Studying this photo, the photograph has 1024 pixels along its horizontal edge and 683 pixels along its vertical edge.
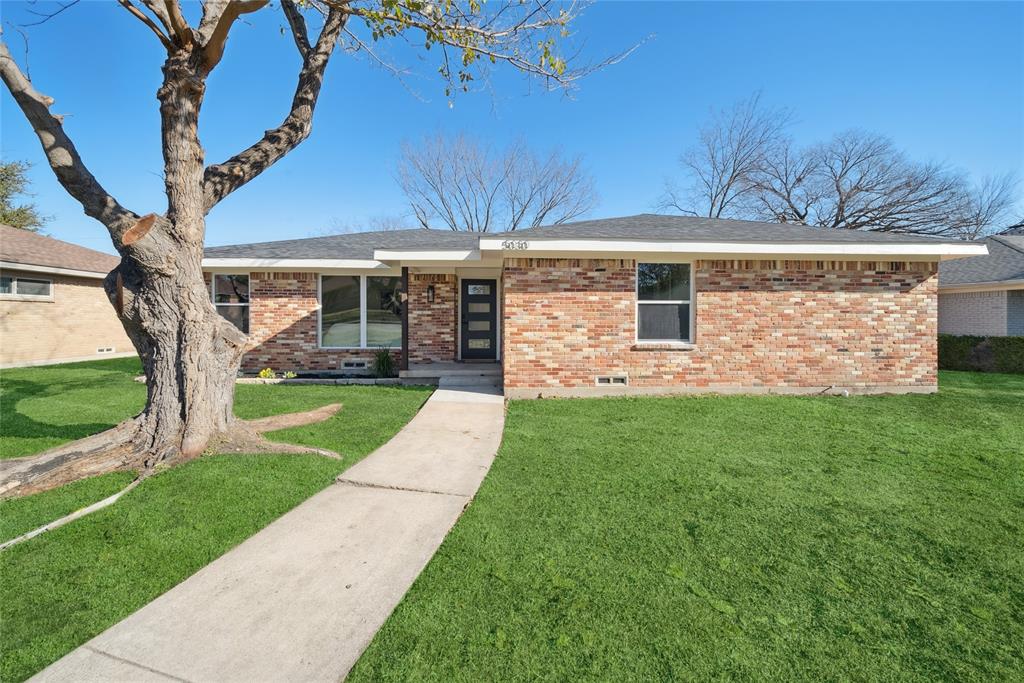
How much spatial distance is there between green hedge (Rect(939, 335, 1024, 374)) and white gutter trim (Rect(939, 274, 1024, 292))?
4.49 feet

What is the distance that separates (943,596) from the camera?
260 centimetres

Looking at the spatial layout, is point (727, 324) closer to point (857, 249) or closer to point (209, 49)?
point (857, 249)

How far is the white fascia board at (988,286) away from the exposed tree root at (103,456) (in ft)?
55.0

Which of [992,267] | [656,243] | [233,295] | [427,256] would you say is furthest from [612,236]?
[992,267]

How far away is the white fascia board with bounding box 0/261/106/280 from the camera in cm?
1200

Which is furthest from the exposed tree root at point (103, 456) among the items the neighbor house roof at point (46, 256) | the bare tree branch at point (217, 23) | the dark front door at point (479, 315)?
the neighbor house roof at point (46, 256)

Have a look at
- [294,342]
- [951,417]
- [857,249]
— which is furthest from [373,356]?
[951,417]

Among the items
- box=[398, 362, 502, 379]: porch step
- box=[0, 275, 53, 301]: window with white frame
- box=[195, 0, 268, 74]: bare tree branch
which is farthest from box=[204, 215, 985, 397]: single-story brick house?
box=[0, 275, 53, 301]: window with white frame

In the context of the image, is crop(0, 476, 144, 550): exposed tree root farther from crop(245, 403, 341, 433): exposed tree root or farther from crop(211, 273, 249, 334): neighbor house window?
crop(211, 273, 249, 334): neighbor house window

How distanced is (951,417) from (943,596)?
5.78 metres

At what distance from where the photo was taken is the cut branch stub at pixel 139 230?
433cm

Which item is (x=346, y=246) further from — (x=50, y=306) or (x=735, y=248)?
(x=50, y=306)

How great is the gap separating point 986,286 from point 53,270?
26.3m

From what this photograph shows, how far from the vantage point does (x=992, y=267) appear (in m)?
13.4
